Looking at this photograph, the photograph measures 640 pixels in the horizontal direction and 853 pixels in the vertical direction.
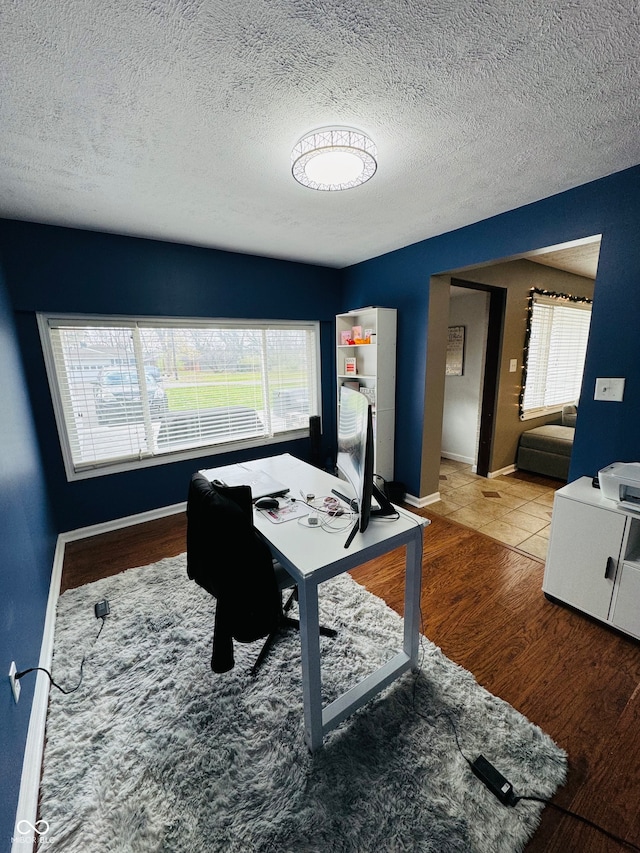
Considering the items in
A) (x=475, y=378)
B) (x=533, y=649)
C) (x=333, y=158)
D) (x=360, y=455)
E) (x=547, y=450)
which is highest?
(x=333, y=158)

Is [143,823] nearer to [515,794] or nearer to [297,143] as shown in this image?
[515,794]

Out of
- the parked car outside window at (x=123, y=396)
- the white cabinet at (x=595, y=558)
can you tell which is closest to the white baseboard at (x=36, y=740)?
the parked car outside window at (x=123, y=396)

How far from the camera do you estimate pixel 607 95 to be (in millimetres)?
1277

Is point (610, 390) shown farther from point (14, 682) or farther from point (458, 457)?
point (14, 682)

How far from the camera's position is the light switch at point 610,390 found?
6.42ft

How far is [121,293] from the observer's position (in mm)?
2746

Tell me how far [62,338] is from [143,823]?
2.91m

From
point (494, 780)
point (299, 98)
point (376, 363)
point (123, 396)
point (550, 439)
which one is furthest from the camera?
point (550, 439)

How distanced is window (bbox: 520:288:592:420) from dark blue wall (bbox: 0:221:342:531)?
9.00 feet

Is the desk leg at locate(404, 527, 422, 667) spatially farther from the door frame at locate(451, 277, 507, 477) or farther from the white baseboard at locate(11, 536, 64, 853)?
the door frame at locate(451, 277, 507, 477)

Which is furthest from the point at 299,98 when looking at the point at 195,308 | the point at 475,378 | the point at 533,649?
the point at 475,378

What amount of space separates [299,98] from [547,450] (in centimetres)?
424

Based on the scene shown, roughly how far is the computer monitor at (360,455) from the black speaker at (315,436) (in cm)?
180

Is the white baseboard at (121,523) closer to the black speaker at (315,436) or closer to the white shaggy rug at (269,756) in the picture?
the white shaggy rug at (269,756)
